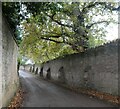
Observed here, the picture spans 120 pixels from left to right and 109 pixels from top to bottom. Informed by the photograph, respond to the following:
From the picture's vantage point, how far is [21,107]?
40.1 feet

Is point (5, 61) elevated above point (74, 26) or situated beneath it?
situated beneath

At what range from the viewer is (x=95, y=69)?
19.2m

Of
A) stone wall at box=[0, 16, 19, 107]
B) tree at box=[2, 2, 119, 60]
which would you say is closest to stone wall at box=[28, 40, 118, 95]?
tree at box=[2, 2, 119, 60]

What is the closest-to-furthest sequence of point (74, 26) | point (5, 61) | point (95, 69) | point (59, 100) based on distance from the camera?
1. point (5, 61)
2. point (59, 100)
3. point (95, 69)
4. point (74, 26)

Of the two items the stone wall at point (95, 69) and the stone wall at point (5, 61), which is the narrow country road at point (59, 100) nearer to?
the stone wall at point (5, 61)

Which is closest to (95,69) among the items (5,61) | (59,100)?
(59,100)

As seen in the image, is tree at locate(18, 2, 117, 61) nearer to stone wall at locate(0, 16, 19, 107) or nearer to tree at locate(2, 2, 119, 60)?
tree at locate(2, 2, 119, 60)

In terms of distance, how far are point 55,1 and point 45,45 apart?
1846 centimetres

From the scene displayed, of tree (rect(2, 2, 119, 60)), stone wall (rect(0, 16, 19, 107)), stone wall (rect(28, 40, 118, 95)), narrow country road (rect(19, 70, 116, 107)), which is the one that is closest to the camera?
stone wall (rect(0, 16, 19, 107))

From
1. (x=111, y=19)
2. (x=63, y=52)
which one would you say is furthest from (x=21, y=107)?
(x=63, y=52)

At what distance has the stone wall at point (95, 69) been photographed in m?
16.6

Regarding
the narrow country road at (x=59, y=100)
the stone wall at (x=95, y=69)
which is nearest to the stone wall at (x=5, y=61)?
the narrow country road at (x=59, y=100)

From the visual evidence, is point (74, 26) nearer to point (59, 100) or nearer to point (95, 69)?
point (95, 69)

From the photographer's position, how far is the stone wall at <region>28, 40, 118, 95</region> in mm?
16578
